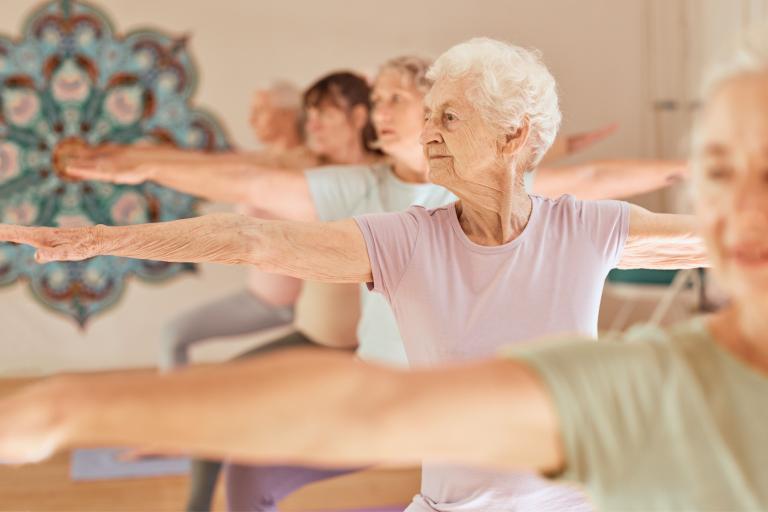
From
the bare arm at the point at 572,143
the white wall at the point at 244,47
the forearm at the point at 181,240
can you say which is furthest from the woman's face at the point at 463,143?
the white wall at the point at 244,47

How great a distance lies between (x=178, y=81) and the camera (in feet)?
20.5

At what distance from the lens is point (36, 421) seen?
933 mm

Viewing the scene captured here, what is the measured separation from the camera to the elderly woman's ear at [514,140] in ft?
6.97

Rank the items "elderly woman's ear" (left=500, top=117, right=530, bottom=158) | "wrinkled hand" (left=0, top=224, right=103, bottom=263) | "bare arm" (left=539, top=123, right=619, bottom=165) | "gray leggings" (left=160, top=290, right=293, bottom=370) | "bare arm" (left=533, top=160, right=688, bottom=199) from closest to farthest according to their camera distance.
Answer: "wrinkled hand" (left=0, top=224, right=103, bottom=263) → "elderly woman's ear" (left=500, top=117, right=530, bottom=158) → "bare arm" (left=533, top=160, right=688, bottom=199) → "bare arm" (left=539, top=123, right=619, bottom=165) → "gray leggings" (left=160, top=290, right=293, bottom=370)

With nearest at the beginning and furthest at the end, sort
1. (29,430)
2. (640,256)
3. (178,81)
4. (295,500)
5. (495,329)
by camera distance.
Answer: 1. (29,430)
2. (495,329)
3. (640,256)
4. (295,500)
5. (178,81)

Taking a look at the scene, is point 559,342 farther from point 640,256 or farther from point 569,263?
point 640,256

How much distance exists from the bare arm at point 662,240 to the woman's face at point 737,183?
3.42 ft

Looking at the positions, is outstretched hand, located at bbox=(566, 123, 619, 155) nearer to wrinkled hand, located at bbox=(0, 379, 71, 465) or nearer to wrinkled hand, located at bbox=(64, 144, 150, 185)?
wrinkled hand, located at bbox=(64, 144, 150, 185)

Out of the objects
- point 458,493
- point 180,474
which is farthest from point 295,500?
point 458,493

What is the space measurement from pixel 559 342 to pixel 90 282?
18.5 feet

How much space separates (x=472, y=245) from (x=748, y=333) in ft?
3.27

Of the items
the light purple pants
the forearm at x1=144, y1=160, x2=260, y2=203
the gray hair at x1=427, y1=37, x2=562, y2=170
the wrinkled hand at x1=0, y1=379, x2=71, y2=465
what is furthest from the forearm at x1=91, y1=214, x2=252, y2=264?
the forearm at x1=144, y1=160, x2=260, y2=203

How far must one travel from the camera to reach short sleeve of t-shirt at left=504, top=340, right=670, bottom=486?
94cm

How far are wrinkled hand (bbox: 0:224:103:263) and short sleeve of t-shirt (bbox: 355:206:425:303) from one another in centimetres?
48
